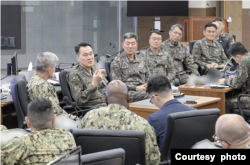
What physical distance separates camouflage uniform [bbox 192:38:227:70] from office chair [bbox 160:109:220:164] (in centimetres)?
382

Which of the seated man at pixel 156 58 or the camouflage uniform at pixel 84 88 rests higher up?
the seated man at pixel 156 58

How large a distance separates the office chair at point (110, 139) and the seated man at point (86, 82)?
5.89 ft

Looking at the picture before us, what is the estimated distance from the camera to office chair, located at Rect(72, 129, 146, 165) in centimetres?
206

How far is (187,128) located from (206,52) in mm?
4050

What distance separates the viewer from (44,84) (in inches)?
130

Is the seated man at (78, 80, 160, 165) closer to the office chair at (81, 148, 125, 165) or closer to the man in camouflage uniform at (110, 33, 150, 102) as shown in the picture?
the office chair at (81, 148, 125, 165)

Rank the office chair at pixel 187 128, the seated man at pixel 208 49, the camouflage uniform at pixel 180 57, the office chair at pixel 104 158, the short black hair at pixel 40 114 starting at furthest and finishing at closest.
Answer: the seated man at pixel 208 49 < the camouflage uniform at pixel 180 57 < the office chair at pixel 187 128 < the short black hair at pixel 40 114 < the office chair at pixel 104 158

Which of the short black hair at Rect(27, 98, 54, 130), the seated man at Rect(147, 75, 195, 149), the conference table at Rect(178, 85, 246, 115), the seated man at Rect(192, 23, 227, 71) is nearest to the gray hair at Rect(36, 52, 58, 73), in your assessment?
the seated man at Rect(147, 75, 195, 149)

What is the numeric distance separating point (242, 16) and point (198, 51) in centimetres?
388

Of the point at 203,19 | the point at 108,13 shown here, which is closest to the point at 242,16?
the point at 203,19

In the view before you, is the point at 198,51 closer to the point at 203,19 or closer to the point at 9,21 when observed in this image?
the point at 203,19

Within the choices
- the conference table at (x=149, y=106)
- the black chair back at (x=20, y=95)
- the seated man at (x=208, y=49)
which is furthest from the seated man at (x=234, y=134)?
the seated man at (x=208, y=49)

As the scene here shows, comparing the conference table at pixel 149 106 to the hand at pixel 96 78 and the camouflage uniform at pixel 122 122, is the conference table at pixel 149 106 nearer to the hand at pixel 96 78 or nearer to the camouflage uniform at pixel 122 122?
the hand at pixel 96 78

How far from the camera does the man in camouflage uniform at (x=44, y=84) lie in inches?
129
